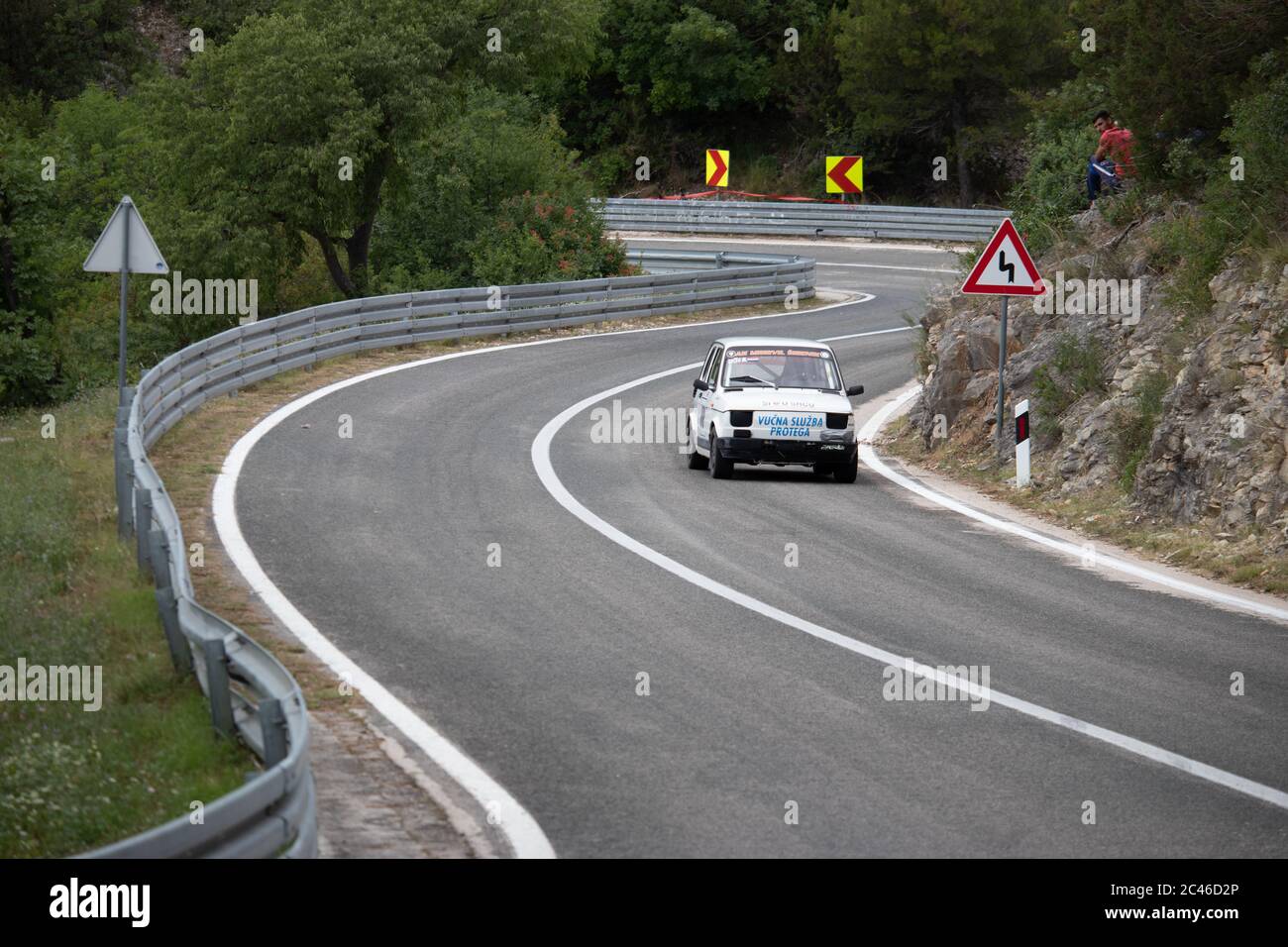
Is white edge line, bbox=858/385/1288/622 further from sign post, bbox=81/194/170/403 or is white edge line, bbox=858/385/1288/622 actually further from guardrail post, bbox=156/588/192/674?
sign post, bbox=81/194/170/403

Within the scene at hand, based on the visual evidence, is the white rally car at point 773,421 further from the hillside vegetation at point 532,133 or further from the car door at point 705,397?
the hillside vegetation at point 532,133

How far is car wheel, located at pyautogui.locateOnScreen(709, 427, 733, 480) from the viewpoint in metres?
17.2

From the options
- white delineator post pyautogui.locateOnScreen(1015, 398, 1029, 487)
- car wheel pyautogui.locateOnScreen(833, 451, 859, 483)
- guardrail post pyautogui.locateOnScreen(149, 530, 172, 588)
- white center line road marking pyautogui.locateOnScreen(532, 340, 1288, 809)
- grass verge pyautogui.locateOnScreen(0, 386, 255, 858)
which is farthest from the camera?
car wheel pyautogui.locateOnScreen(833, 451, 859, 483)

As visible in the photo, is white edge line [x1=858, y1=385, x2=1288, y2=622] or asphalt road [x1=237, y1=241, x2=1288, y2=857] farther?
white edge line [x1=858, y1=385, x2=1288, y2=622]

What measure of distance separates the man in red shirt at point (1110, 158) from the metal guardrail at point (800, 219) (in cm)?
2393

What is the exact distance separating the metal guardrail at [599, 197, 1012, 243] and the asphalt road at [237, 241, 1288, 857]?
96.3 feet

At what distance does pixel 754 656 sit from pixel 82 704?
4.11 m

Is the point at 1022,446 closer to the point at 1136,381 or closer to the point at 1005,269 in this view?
the point at 1136,381

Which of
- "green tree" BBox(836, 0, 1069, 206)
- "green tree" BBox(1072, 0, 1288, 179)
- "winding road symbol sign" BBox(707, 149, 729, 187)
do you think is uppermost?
"green tree" BBox(836, 0, 1069, 206)

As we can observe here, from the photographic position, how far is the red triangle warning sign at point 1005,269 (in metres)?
16.7

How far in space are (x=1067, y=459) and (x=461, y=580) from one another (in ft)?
25.4

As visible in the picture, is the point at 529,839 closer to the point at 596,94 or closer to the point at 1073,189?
the point at 1073,189

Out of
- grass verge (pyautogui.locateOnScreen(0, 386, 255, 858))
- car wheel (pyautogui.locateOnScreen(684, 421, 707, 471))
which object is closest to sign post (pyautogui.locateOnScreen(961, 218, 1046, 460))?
car wheel (pyautogui.locateOnScreen(684, 421, 707, 471))
